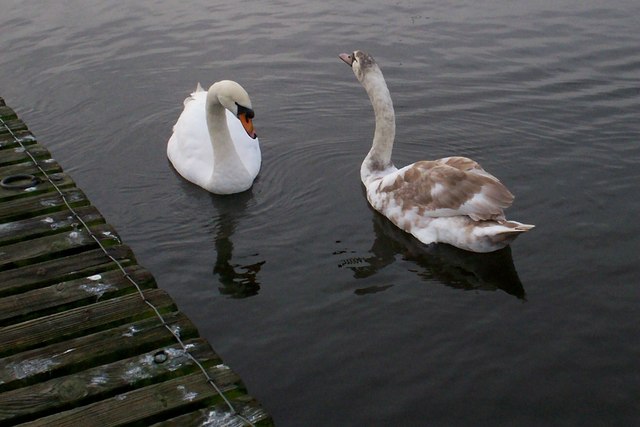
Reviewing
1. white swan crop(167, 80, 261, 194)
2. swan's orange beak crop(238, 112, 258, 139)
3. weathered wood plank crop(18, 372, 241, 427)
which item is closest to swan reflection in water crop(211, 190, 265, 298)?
white swan crop(167, 80, 261, 194)

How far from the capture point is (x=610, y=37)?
45.3 feet

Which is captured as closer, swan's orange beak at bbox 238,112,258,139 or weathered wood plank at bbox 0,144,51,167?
weathered wood plank at bbox 0,144,51,167

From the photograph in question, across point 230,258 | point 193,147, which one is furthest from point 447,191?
point 193,147

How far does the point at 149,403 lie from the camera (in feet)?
14.6

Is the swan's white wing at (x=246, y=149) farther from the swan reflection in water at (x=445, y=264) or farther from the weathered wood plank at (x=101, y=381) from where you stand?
the weathered wood plank at (x=101, y=381)

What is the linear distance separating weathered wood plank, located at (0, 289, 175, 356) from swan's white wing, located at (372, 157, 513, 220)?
134 inches

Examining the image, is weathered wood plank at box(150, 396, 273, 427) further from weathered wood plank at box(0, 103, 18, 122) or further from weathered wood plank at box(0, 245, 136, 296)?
weathered wood plank at box(0, 103, 18, 122)

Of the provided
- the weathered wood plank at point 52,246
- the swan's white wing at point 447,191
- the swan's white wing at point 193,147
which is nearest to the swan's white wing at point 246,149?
the swan's white wing at point 193,147

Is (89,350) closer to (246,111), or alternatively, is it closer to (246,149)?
(246,111)

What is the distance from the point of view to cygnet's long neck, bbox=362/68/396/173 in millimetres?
9250

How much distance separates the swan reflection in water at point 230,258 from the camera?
740cm

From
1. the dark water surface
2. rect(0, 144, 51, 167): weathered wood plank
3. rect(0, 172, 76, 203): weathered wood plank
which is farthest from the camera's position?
rect(0, 144, 51, 167): weathered wood plank

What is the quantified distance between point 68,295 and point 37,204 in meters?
1.51

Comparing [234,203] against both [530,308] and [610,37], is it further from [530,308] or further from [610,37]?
[610,37]
